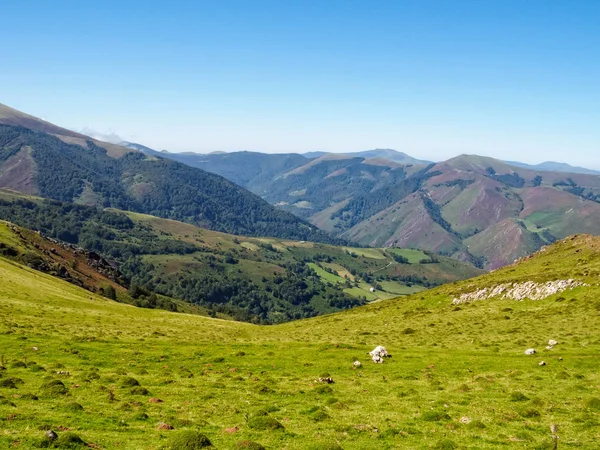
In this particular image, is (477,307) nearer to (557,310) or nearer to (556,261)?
(557,310)

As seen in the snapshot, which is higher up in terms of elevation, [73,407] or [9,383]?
[73,407]

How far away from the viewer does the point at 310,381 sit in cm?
3922

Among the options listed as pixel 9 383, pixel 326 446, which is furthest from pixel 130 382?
pixel 326 446

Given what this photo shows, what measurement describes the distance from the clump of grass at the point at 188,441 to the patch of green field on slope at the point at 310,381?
2.23 feet

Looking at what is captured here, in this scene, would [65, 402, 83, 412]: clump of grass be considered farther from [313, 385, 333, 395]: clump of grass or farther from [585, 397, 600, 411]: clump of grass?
[585, 397, 600, 411]: clump of grass

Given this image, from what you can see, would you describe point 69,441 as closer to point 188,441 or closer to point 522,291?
point 188,441

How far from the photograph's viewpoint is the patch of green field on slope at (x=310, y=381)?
25.3 meters

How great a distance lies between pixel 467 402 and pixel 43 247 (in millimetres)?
167597

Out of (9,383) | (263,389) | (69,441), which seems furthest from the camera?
(263,389)

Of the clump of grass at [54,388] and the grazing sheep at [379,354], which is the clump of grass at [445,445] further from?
the clump of grass at [54,388]

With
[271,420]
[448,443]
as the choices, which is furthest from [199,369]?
[448,443]

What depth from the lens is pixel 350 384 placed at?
38.1 m

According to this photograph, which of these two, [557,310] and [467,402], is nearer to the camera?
[467,402]

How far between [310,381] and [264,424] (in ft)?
43.9
